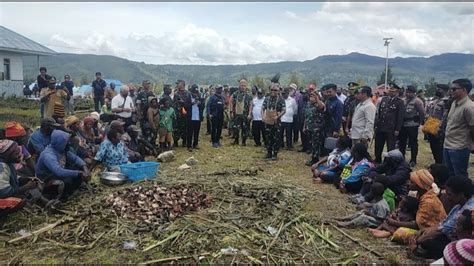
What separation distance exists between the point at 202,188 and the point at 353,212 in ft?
8.02

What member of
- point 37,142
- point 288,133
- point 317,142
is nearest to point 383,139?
point 317,142

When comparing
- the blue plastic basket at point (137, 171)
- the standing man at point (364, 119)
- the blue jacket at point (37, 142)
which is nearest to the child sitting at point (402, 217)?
the standing man at point (364, 119)

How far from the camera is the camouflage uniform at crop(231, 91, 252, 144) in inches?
505

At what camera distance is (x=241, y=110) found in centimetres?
1292

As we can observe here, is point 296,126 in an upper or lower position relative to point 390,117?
lower

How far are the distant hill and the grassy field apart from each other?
10710 centimetres

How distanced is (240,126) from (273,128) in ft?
9.61

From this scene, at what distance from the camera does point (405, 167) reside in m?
6.61

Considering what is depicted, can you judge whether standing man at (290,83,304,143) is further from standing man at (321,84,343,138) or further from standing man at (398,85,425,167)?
standing man at (398,85,425,167)

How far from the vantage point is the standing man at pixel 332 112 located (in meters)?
9.48

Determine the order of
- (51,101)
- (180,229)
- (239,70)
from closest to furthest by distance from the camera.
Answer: (180,229)
(51,101)
(239,70)

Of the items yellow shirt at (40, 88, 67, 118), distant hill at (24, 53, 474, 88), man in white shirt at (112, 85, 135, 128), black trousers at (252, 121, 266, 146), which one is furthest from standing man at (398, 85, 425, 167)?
distant hill at (24, 53, 474, 88)

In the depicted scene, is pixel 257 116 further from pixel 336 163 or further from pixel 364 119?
pixel 336 163

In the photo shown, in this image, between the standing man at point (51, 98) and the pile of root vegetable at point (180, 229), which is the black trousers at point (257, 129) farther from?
the pile of root vegetable at point (180, 229)
